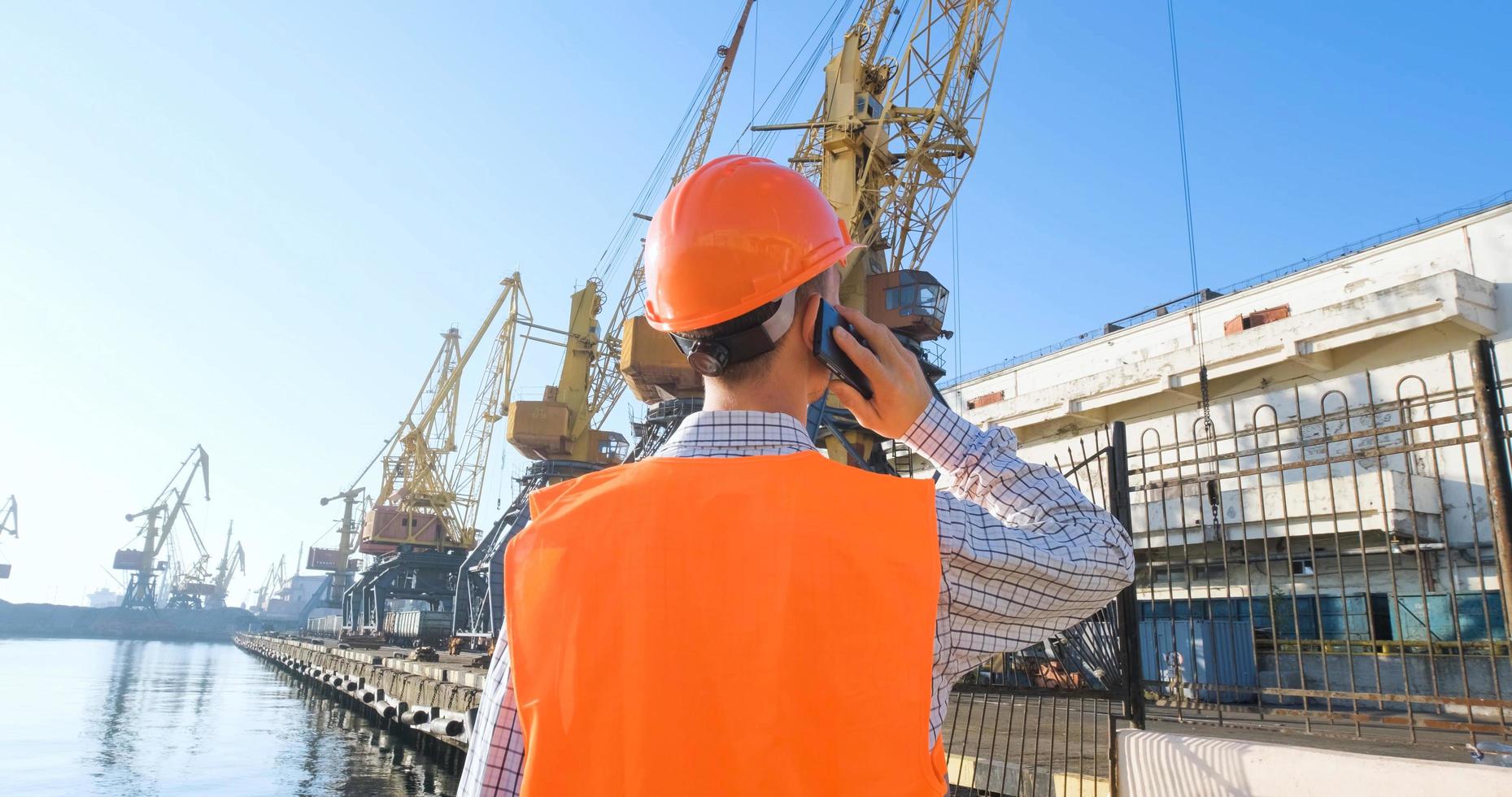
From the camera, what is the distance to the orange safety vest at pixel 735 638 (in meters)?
1.05

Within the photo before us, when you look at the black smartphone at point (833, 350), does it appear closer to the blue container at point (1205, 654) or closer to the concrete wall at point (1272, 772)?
A: the concrete wall at point (1272, 772)

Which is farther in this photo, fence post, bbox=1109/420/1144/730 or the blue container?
the blue container

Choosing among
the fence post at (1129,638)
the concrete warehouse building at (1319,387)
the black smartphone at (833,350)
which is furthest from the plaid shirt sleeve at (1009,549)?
the concrete warehouse building at (1319,387)

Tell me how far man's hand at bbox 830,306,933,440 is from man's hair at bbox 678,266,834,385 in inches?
2.2

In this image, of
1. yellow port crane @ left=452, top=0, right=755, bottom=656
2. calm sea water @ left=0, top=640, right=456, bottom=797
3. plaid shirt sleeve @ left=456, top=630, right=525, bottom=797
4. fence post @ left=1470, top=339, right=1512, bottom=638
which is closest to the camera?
plaid shirt sleeve @ left=456, top=630, right=525, bottom=797

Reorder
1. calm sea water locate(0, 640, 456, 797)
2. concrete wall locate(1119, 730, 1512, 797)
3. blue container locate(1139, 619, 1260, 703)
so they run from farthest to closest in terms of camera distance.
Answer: blue container locate(1139, 619, 1260, 703) < calm sea water locate(0, 640, 456, 797) < concrete wall locate(1119, 730, 1512, 797)

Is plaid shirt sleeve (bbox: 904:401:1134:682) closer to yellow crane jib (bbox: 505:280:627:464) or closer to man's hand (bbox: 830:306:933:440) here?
man's hand (bbox: 830:306:933:440)

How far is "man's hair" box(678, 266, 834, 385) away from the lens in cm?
136

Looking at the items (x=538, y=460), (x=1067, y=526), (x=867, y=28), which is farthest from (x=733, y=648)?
(x=538, y=460)

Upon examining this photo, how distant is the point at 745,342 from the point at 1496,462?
441cm

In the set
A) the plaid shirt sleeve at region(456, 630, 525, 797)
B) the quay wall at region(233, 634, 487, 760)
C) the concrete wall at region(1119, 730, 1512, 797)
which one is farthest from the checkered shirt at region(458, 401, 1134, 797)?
the quay wall at region(233, 634, 487, 760)

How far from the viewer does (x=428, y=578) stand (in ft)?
175

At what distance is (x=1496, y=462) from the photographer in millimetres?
4141

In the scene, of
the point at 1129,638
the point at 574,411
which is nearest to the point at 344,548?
the point at 574,411
